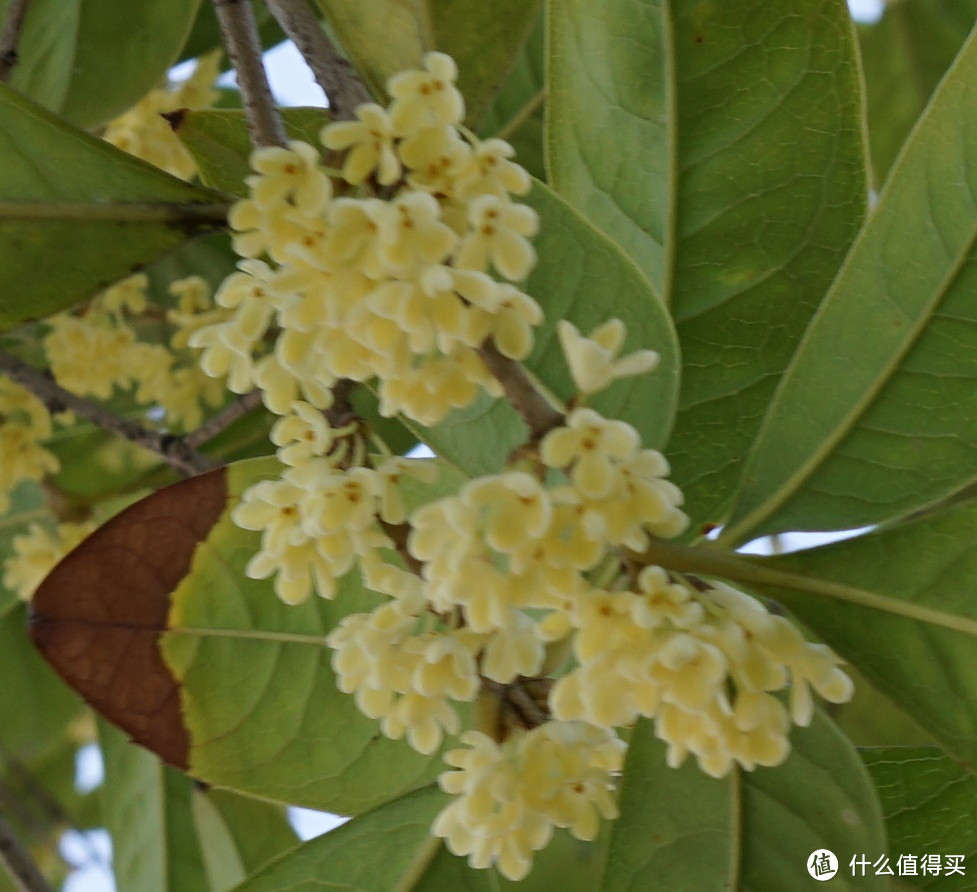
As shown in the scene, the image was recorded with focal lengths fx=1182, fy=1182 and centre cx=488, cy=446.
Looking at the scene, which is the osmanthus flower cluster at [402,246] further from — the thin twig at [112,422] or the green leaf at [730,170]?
the thin twig at [112,422]

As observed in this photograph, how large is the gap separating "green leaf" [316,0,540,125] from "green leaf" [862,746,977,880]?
2.68ft

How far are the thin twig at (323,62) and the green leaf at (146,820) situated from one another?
3.96 feet

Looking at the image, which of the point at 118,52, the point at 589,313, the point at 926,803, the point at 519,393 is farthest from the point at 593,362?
the point at 118,52

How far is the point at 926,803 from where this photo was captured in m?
1.27

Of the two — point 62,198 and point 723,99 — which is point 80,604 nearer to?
point 62,198

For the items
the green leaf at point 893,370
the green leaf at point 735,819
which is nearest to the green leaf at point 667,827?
the green leaf at point 735,819

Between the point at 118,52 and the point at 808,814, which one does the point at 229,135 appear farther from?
the point at 808,814

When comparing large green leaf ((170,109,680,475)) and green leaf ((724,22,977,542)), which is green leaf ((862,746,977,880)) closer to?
green leaf ((724,22,977,542))

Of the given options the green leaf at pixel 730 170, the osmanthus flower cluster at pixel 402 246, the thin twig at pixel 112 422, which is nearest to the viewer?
the osmanthus flower cluster at pixel 402 246

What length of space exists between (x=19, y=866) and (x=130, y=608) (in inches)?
24.1

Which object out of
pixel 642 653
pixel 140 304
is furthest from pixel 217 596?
pixel 140 304

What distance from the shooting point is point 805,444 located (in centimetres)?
102

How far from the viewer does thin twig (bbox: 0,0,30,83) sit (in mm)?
1207

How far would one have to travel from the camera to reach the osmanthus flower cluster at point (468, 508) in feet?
2.39
